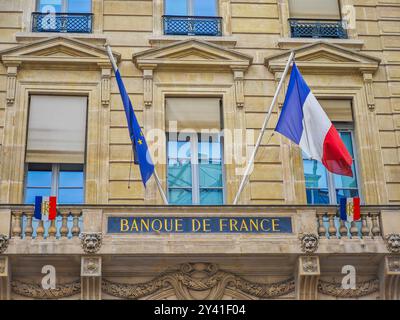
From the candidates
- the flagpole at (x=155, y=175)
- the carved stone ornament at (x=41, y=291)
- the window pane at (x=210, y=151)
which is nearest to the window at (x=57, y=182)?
the flagpole at (x=155, y=175)

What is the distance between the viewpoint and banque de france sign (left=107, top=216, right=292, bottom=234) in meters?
13.5

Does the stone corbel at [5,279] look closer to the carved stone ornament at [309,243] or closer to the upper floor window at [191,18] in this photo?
the carved stone ornament at [309,243]

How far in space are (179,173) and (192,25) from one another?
11.1 feet

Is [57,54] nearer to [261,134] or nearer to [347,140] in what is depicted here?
[261,134]

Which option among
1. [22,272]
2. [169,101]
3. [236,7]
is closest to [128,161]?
[169,101]

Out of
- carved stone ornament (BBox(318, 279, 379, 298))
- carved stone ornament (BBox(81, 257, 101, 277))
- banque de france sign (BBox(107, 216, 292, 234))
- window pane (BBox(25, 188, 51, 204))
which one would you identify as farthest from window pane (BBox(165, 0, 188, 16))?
carved stone ornament (BBox(318, 279, 379, 298))

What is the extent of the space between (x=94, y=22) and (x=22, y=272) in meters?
5.75

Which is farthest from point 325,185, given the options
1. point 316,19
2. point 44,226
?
point 44,226

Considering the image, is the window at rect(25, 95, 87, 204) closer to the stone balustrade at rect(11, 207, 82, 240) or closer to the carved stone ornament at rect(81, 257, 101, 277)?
the stone balustrade at rect(11, 207, 82, 240)

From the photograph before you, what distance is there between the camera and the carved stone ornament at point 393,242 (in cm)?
1352

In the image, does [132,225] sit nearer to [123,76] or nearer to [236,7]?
[123,76]

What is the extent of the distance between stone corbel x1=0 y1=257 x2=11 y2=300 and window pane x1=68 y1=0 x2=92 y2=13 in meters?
6.11

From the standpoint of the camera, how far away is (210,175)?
15438mm

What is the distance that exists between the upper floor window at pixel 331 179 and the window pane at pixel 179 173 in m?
2.29
